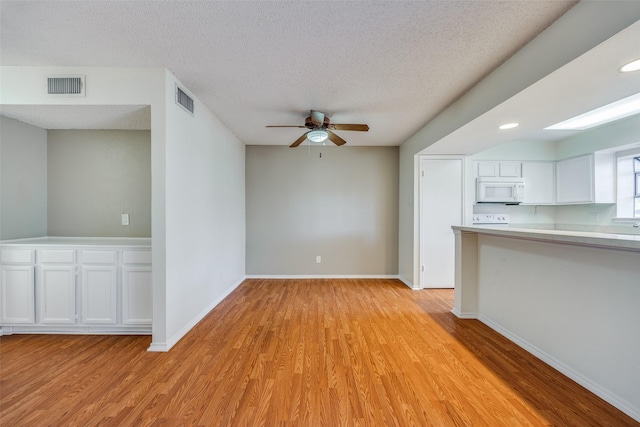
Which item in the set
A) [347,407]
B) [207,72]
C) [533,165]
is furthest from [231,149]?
[533,165]

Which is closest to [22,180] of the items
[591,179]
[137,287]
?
[137,287]

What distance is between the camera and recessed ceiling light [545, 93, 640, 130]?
3.16 meters

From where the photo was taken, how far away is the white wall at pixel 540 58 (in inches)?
53.4

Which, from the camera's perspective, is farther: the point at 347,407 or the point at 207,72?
the point at 207,72

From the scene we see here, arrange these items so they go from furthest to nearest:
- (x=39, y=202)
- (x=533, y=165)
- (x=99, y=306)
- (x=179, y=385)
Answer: (x=533, y=165) → (x=39, y=202) → (x=99, y=306) → (x=179, y=385)

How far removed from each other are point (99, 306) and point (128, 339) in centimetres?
43

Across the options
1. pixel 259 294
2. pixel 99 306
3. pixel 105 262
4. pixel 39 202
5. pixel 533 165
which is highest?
pixel 533 165

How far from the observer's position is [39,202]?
2.85 metres

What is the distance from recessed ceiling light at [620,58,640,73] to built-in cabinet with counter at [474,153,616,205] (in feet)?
9.94

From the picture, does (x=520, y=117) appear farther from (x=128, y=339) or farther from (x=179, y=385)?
(x=128, y=339)

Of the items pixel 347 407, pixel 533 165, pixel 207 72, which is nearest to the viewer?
pixel 347 407

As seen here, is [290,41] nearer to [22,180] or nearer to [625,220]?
[22,180]

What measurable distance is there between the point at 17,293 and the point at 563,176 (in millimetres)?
7744

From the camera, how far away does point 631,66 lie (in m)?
1.60
